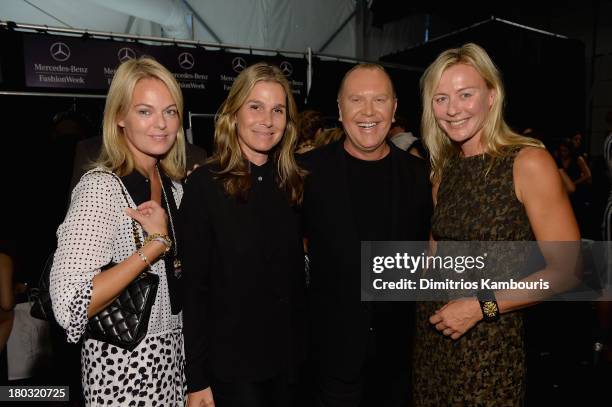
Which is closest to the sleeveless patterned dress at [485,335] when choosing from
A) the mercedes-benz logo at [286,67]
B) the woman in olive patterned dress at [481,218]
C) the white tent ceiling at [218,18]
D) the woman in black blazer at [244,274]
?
the woman in olive patterned dress at [481,218]

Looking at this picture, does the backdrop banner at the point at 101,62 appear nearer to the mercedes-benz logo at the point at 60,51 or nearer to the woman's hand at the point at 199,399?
the mercedes-benz logo at the point at 60,51

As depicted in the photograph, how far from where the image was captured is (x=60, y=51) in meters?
5.14

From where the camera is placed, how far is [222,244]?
67.1 inches

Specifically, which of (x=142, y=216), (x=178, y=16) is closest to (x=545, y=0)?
(x=178, y=16)

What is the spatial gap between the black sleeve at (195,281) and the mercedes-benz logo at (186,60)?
4.68 meters

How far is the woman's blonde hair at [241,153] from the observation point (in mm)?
1769

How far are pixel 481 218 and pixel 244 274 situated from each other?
95cm

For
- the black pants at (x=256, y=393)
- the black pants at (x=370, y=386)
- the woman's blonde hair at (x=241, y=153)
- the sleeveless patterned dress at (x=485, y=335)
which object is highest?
the woman's blonde hair at (x=241, y=153)

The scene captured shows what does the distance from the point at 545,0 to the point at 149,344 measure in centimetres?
1325

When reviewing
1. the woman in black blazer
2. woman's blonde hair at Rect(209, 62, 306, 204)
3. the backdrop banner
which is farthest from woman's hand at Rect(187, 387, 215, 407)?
the backdrop banner

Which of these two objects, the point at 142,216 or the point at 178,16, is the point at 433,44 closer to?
the point at 178,16

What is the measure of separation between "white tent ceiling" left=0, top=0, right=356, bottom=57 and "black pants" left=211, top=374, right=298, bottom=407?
6.20 m

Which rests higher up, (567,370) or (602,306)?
(602,306)

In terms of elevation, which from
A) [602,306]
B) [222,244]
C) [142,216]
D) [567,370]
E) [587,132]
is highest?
[587,132]
